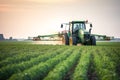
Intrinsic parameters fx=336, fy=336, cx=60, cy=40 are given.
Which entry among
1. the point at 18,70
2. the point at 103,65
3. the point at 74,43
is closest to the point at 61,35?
the point at 74,43

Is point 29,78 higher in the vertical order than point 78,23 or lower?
lower

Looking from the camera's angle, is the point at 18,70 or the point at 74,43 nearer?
the point at 18,70

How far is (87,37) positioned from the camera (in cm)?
3372

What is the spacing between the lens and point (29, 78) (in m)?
10.9

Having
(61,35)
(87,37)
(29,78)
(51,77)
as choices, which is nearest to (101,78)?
(51,77)

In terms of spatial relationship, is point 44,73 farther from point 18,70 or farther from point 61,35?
point 61,35

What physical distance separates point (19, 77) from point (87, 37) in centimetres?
2367

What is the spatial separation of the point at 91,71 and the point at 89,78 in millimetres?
1659

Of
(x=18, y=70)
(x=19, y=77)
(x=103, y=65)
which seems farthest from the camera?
(x=103, y=65)

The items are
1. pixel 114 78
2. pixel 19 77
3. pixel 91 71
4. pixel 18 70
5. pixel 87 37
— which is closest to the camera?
pixel 19 77

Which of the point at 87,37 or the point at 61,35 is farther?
the point at 61,35

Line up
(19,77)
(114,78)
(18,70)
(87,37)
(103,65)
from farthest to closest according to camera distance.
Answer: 1. (87,37)
2. (103,65)
3. (18,70)
4. (114,78)
5. (19,77)

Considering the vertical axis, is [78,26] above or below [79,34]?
above

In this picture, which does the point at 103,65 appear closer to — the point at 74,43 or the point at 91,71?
the point at 91,71
